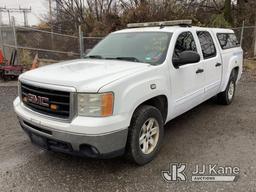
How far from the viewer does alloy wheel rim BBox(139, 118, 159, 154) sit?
3258 millimetres

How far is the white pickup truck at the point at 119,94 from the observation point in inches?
104

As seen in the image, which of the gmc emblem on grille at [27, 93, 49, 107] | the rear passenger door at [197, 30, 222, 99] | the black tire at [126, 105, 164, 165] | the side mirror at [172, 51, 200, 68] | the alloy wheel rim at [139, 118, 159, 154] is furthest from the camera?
the rear passenger door at [197, 30, 222, 99]

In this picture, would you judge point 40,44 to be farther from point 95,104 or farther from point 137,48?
point 95,104

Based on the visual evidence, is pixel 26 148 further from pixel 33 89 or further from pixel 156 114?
pixel 156 114

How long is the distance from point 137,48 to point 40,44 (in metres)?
8.83

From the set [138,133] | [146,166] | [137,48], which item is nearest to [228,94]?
[137,48]

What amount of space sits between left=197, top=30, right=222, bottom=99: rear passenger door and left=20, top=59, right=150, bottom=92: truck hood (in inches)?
69.2

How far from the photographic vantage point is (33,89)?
9.92 feet

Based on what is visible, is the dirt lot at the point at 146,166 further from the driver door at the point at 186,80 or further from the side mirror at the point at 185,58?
the side mirror at the point at 185,58

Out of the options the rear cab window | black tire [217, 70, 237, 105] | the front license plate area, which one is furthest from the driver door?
the front license plate area

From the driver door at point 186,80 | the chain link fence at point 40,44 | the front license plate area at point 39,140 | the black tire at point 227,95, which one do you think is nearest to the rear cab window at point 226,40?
the black tire at point 227,95

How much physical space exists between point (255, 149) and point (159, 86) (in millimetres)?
1810

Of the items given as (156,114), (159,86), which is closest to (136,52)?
(159,86)

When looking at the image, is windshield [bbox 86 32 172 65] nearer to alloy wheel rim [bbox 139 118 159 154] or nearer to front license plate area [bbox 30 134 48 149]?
alloy wheel rim [bbox 139 118 159 154]
